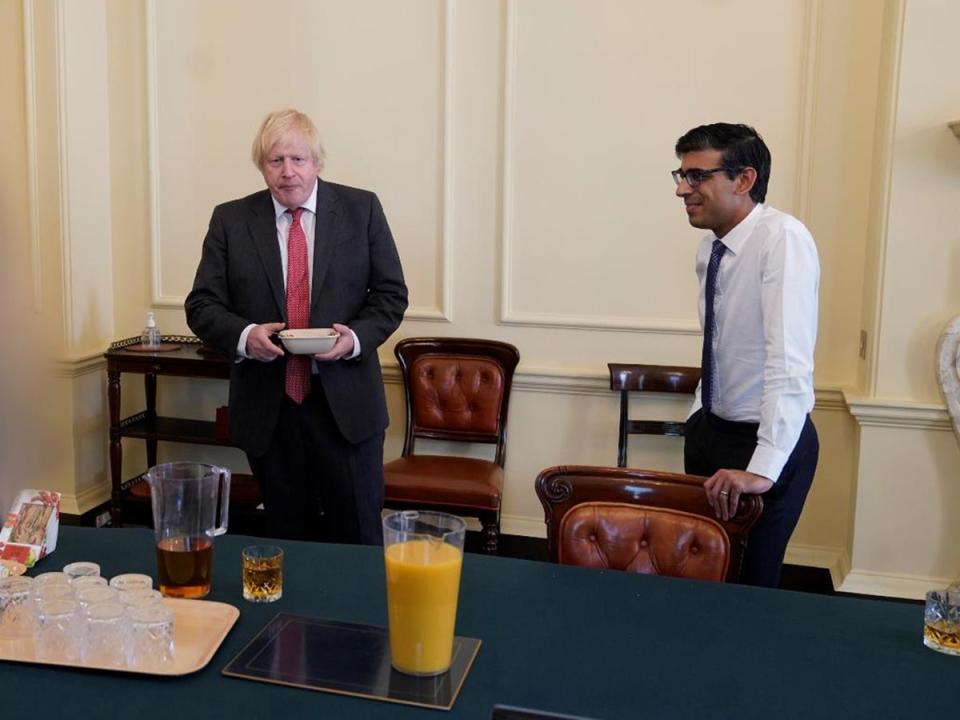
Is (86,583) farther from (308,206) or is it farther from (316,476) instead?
(308,206)

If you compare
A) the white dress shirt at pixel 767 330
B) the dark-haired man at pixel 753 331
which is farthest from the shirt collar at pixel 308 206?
the white dress shirt at pixel 767 330

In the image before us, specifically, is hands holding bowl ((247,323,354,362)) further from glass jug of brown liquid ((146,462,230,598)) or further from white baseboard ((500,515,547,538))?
white baseboard ((500,515,547,538))

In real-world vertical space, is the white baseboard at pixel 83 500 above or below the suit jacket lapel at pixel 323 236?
below

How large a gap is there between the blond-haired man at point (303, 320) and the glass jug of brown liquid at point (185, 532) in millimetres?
1089

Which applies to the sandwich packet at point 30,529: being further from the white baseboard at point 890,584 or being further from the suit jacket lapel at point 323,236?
the white baseboard at point 890,584

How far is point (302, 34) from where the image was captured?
378 cm

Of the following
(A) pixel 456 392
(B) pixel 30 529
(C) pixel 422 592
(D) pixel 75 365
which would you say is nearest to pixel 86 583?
(B) pixel 30 529

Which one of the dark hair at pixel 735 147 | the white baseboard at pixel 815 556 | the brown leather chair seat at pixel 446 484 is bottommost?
the white baseboard at pixel 815 556

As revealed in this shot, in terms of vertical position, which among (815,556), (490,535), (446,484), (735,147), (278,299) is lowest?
(815,556)

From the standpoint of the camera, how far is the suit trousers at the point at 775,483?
201 centimetres

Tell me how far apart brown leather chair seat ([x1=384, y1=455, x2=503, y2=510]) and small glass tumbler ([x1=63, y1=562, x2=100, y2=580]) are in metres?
1.90

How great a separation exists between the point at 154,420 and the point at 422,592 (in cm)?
315

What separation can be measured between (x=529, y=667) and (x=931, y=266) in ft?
8.28

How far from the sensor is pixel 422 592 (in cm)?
116
